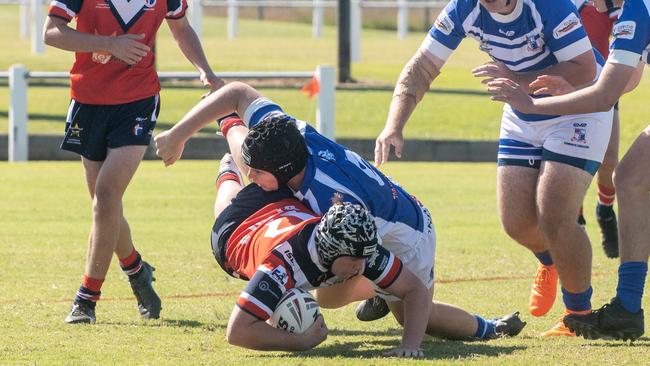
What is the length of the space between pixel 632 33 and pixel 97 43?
293 centimetres

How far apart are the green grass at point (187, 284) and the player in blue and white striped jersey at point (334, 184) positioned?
205mm

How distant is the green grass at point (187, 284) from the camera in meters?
6.50

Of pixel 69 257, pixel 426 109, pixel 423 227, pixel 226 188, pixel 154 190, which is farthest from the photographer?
pixel 426 109

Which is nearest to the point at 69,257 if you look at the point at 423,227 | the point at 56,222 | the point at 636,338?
the point at 56,222

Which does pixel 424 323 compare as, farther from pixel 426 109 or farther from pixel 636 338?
pixel 426 109

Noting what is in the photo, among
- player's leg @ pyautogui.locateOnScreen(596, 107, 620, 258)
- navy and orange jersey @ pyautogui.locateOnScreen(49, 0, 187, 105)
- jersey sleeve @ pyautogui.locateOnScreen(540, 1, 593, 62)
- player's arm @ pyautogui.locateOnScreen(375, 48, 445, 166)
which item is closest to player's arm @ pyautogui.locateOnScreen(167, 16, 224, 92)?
navy and orange jersey @ pyautogui.locateOnScreen(49, 0, 187, 105)

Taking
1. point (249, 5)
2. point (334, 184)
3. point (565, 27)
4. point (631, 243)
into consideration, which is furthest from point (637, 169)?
point (249, 5)

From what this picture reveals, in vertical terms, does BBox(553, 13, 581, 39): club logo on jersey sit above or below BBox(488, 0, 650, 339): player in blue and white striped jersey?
above

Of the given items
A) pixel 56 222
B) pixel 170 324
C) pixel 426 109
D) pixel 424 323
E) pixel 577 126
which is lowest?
pixel 426 109

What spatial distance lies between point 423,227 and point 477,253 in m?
3.65

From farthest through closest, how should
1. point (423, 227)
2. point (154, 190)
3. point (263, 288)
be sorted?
1. point (154, 190)
2. point (423, 227)
3. point (263, 288)

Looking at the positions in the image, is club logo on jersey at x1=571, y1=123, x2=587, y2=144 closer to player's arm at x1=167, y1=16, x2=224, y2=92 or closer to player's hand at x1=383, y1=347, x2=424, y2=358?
player's hand at x1=383, y1=347, x2=424, y2=358

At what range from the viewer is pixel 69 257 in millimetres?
10102

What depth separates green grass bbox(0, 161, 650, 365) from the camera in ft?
21.3
